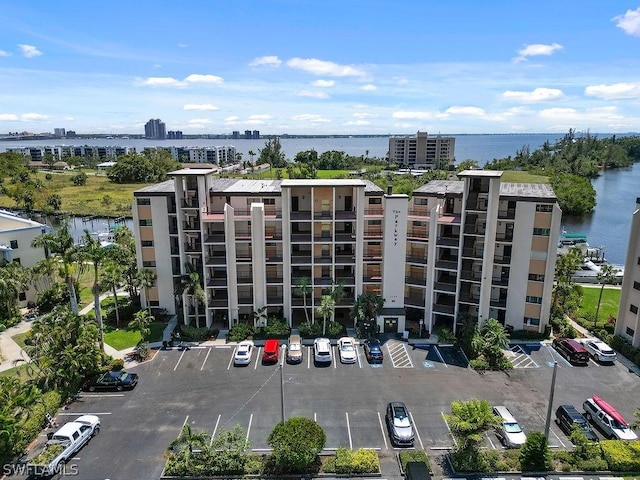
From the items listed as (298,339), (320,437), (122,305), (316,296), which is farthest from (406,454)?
(122,305)

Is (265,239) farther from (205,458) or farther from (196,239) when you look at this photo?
(205,458)

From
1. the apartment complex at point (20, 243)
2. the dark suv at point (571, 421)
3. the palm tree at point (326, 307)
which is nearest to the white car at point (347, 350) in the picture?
the palm tree at point (326, 307)

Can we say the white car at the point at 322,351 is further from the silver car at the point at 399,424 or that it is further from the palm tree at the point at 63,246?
the palm tree at the point at 63,246

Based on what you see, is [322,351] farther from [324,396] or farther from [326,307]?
[324,396]

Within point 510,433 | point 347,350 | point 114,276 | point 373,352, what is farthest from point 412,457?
point 114,276

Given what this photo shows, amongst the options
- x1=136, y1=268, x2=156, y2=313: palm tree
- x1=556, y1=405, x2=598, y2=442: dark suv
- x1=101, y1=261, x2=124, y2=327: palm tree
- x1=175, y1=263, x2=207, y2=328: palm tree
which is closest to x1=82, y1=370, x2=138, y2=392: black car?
x1=175, y1=263, x2=207, y2=328: palm tree
